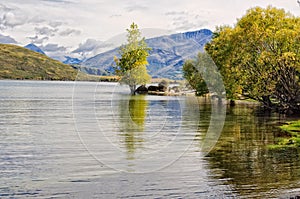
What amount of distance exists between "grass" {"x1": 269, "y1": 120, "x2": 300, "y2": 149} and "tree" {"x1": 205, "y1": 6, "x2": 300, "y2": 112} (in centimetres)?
1527

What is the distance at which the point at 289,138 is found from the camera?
117ft

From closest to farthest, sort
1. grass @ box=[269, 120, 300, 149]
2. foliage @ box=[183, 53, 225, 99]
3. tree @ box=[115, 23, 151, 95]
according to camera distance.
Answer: grass @ box=[269, 120, 300, 149] < tree @ box=[115, 23, 151, 95] < foliage @ box=[183, 53, 225, 99]

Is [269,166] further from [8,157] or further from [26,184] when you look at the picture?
[8,157]

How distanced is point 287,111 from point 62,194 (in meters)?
49.2

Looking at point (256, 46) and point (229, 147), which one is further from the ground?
point (256, 46)

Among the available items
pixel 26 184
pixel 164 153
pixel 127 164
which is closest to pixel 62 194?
pixel 26 184

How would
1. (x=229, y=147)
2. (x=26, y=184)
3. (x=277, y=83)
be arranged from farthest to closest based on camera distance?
1. (x=277, y=83)
2. (x=229, y=147)
3. (x=26, y=184)

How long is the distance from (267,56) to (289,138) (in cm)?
2437

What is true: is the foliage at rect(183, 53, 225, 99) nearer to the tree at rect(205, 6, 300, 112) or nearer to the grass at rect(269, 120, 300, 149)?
the tree at rect(205, 6, 300, 112)

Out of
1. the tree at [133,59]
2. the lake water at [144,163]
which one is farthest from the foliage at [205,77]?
the lake water at [144,163]

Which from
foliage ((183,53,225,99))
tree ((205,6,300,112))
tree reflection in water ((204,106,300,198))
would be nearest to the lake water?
tree reflection in water ((204,106,300,198))

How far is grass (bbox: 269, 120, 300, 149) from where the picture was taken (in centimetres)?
3204

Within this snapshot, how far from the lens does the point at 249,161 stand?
2580 cm

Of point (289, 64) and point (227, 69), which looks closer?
point (289, 64)
